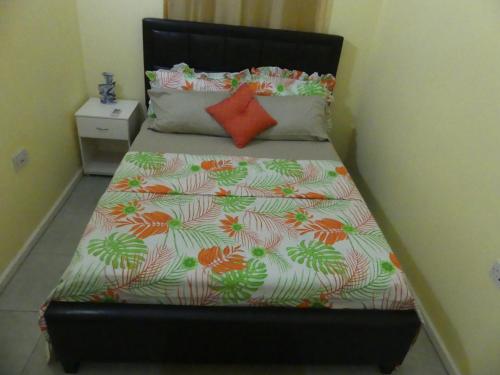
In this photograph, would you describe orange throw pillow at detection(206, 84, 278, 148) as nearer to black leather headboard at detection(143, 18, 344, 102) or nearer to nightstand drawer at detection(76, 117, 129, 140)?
black leather headboard at detection(143, 18, 344, 102)

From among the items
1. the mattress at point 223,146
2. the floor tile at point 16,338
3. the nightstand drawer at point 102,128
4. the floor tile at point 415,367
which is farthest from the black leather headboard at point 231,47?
the floor tile at point 415,367

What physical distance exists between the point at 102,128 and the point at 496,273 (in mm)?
2432

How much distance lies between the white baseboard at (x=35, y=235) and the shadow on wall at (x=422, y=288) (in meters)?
2.16

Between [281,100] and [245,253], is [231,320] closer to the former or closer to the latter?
[245,253]

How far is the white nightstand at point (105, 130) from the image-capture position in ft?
8.73

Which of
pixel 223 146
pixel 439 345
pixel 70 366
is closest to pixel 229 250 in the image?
pixel 70 366

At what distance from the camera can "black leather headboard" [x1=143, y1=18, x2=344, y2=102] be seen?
2627mm

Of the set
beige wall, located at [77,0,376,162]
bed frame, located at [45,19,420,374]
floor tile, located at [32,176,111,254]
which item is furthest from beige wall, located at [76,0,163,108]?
bed frame, located at [45,19,420,374]

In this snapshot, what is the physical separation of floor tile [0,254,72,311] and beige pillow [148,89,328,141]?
1.01m

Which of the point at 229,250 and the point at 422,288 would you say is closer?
the point at 229,250

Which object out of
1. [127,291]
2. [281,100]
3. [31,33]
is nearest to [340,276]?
[127,291]

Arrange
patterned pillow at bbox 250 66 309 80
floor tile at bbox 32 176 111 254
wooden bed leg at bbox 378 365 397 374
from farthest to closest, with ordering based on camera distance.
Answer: patterned pillow at bbox 250 66 309 80 → floor tile at bbox 32 176 111 254 → wooden bed leg at bbox 378 365 397 374

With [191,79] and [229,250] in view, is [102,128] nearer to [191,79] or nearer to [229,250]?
[191,79]

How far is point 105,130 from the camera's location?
2.69 metres
